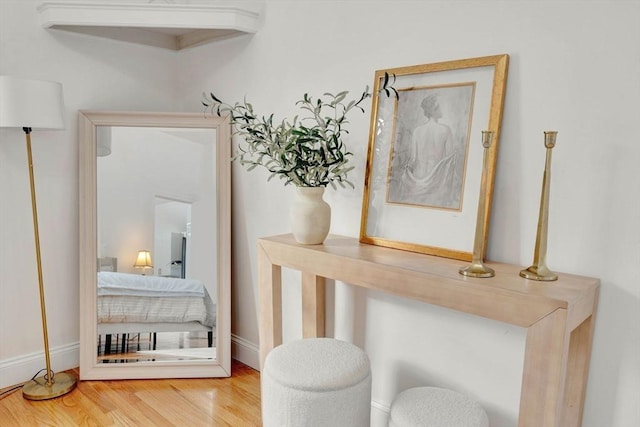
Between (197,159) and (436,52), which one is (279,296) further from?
(436,52)

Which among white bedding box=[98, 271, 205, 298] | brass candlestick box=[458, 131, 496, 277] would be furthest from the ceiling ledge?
brass candlestick box=[458, 131, 496, 277]

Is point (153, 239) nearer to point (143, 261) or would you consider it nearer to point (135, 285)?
point (143, 261)

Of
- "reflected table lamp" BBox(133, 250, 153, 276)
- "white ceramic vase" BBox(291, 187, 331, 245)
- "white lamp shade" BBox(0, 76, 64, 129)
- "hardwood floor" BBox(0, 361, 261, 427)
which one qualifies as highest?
"white lamp shade" BBox(0, 76, 64, 129)

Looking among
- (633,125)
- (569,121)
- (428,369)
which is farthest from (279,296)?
(633,125)

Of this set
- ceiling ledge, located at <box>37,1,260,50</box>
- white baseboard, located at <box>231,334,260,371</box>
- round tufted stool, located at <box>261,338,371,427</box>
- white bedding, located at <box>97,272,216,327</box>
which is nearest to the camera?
round tufted stool, located at <box>261,338,371,427</box>

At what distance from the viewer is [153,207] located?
2.71 metres

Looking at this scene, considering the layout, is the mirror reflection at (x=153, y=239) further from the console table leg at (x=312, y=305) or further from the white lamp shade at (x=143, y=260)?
the console table leg at (x=312, y=305)

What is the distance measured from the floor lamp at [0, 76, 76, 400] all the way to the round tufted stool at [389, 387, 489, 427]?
5.74 feet

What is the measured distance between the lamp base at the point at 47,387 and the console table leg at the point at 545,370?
2146 mm

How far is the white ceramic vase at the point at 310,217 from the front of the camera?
6.64 feet

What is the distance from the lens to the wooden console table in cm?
140

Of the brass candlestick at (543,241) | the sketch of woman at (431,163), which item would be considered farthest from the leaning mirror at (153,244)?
the brass candlestick at (543,241)

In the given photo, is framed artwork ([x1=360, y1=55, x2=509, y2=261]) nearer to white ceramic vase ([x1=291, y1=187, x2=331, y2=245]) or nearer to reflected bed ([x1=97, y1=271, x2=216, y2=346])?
white ceramic vase ([x1=291, y1=187, x2=331, y2=245])

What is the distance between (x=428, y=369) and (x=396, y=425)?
0.40m
